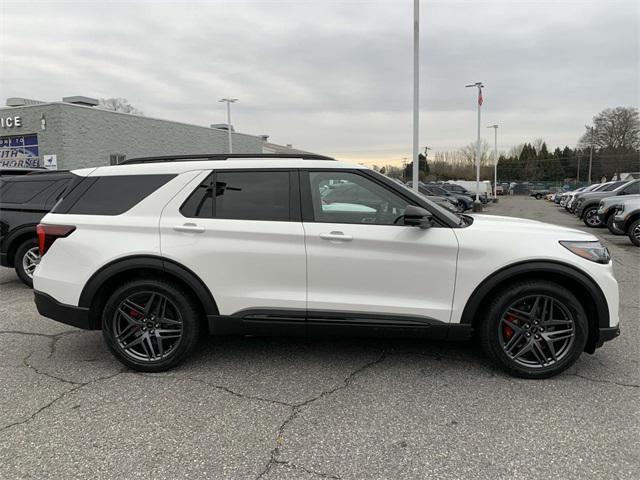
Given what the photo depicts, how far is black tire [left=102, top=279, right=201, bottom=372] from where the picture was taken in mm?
3756

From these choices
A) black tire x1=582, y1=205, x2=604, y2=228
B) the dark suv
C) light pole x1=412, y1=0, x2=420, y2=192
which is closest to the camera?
the dark suv

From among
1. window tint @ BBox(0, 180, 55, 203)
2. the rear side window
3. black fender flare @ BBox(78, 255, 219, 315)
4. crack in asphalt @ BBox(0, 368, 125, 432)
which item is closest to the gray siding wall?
window tint @ BBox(0, 180, 55, 203)

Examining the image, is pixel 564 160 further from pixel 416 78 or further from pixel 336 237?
pixel 336 237

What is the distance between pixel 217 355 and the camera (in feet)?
13.7

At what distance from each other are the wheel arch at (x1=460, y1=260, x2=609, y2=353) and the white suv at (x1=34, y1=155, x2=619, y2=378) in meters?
0.01

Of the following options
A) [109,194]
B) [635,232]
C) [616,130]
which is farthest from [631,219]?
[616,130]

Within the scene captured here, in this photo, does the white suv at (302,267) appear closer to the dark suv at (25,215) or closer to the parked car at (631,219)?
the dark suv at (25,215)

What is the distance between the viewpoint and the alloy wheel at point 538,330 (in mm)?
3562

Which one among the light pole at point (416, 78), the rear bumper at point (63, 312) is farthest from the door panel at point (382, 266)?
the light pole at point (416, 78)

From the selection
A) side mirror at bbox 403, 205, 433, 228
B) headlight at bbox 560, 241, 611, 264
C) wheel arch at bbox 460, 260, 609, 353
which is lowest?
wheel arch at bbox 460, 260, 609, 353

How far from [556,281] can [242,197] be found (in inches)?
100

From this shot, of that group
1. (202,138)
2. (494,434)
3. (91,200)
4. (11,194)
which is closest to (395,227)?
(494,434)

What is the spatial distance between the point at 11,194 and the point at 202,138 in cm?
3134

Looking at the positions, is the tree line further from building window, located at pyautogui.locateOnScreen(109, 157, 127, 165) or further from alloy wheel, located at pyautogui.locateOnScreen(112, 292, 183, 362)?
alloy wheel, located at pyautogui.locateOnScreen(112, 292, 183, 362)
